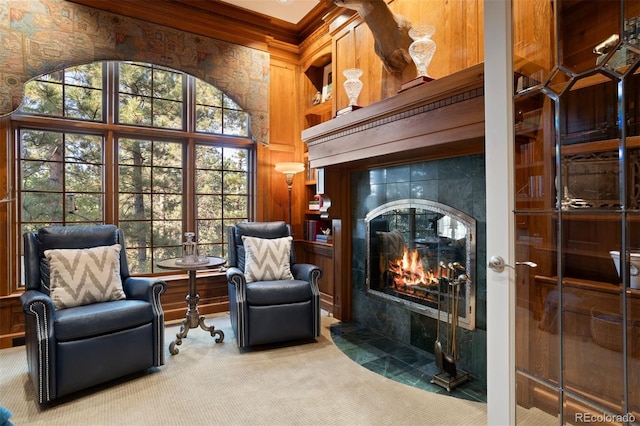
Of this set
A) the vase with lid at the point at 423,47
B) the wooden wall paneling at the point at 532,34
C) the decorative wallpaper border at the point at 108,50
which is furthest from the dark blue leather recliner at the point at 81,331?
the wooden wall paneling at the point at 532,34

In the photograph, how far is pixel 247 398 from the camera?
6.92 ft

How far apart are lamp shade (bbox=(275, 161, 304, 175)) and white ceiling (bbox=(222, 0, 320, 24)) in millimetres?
1656

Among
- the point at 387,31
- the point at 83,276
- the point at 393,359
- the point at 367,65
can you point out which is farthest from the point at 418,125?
the point at 83,276

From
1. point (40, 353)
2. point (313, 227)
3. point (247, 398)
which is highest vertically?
point (313, 227)

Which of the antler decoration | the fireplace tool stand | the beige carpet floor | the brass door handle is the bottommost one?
the beige carpet floor

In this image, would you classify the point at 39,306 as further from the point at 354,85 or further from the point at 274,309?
the point at 354,85

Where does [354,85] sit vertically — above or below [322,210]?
above

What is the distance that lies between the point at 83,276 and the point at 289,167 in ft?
7.20

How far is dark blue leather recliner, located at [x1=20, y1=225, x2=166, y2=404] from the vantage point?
2.02 m

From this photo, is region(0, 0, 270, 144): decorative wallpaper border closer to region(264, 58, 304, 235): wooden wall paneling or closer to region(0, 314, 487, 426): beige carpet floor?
region(264, 58, 304, 235): wooden wall paneling

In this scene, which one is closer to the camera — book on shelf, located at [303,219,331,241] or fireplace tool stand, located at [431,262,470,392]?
fireplace tool stand, located at [431,262,470,392]

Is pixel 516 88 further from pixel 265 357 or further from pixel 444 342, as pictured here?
pixel 265 357

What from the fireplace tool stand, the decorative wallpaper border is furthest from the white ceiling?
the fireplace tool stand

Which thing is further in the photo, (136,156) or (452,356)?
(136,156)
